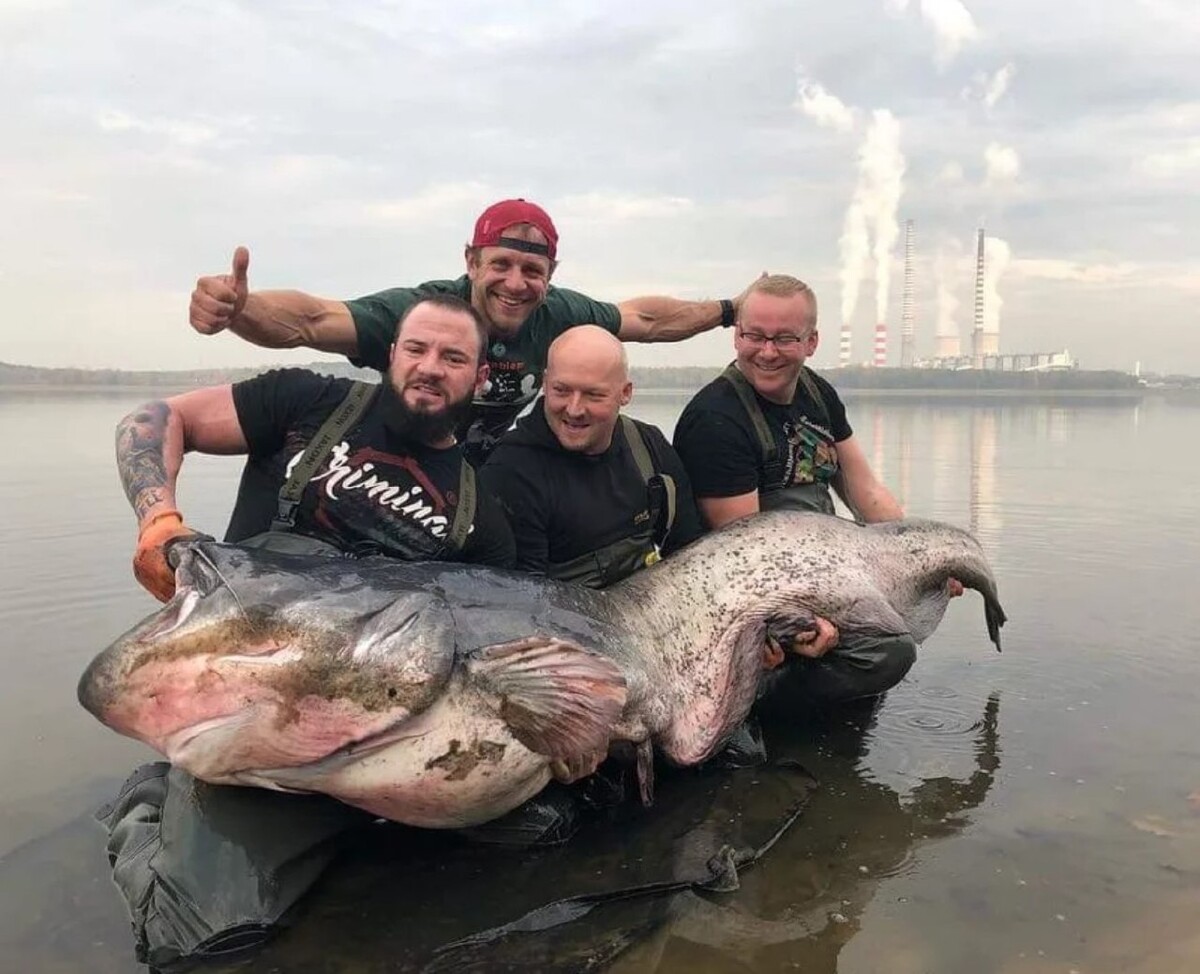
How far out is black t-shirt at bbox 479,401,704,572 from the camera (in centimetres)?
452

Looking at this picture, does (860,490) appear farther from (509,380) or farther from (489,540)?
(489,540)

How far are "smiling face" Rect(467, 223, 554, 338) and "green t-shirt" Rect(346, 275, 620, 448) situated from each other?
121 millimetres

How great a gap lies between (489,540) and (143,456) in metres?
1.46

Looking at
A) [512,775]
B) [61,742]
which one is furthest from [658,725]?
[61,742]

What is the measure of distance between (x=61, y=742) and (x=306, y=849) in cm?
228

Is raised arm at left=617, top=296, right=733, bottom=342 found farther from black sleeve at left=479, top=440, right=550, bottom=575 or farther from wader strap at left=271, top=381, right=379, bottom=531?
wader strap at left=271, top=381, right=379, bottom=531

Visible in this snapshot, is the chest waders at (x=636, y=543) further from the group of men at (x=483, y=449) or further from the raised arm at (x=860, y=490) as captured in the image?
the raised arm at (x=860, y=490)

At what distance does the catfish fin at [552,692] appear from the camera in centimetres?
332

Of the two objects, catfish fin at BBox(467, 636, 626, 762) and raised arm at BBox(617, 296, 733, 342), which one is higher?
raised arm at BBox(617, 296, 733, 342)

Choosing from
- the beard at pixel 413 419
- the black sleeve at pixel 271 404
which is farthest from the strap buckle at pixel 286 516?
the beard at pixel 413 419

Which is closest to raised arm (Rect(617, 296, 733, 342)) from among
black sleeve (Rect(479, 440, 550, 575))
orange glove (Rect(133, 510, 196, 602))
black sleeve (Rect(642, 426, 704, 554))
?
black sleeve (Rect(642, 426, 704, 554))

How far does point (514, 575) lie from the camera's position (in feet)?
12.4

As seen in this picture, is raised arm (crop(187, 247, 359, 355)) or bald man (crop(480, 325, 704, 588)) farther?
bald man (crop(480, 325, 704, 588))

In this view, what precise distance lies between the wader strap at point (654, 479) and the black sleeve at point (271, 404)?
5.06 ft
